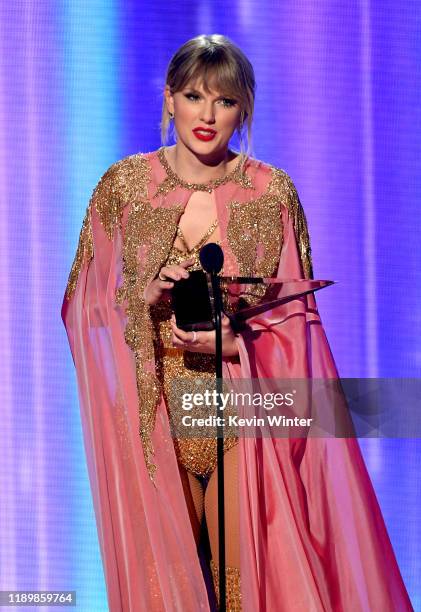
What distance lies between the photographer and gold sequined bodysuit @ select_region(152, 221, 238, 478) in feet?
7.14

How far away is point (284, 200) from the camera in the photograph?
223 cm

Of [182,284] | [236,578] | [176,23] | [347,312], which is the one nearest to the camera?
[182,284]

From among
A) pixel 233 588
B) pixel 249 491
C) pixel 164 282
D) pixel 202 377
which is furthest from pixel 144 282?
pixel 233 588

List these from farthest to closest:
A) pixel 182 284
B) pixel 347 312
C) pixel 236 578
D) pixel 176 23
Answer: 1. pixel 347 312
2. pixel 176 23
3. pixel 236 578
4. pixel 182 284

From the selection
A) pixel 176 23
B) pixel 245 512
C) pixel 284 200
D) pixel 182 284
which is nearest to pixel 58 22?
pixel 176 23

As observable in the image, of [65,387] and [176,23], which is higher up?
[176,23]

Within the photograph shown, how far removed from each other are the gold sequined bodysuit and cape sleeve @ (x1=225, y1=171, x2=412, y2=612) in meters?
0.06

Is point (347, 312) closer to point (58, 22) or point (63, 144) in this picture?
point (63, 144)

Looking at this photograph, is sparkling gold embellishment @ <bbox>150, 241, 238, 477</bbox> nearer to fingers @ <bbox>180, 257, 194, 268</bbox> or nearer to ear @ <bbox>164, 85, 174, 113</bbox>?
fingers @ <bbox>180, 257, 194, 268</bbox>

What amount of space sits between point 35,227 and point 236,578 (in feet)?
3.35

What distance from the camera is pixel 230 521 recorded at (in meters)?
2.17

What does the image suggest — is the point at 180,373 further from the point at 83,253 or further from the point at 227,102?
the point at 227,102

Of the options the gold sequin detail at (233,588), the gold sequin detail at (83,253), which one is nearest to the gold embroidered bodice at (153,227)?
the gold sequin detail at (83,253)

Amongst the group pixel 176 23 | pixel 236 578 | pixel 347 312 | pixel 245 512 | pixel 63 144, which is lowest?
pixel 236 578
